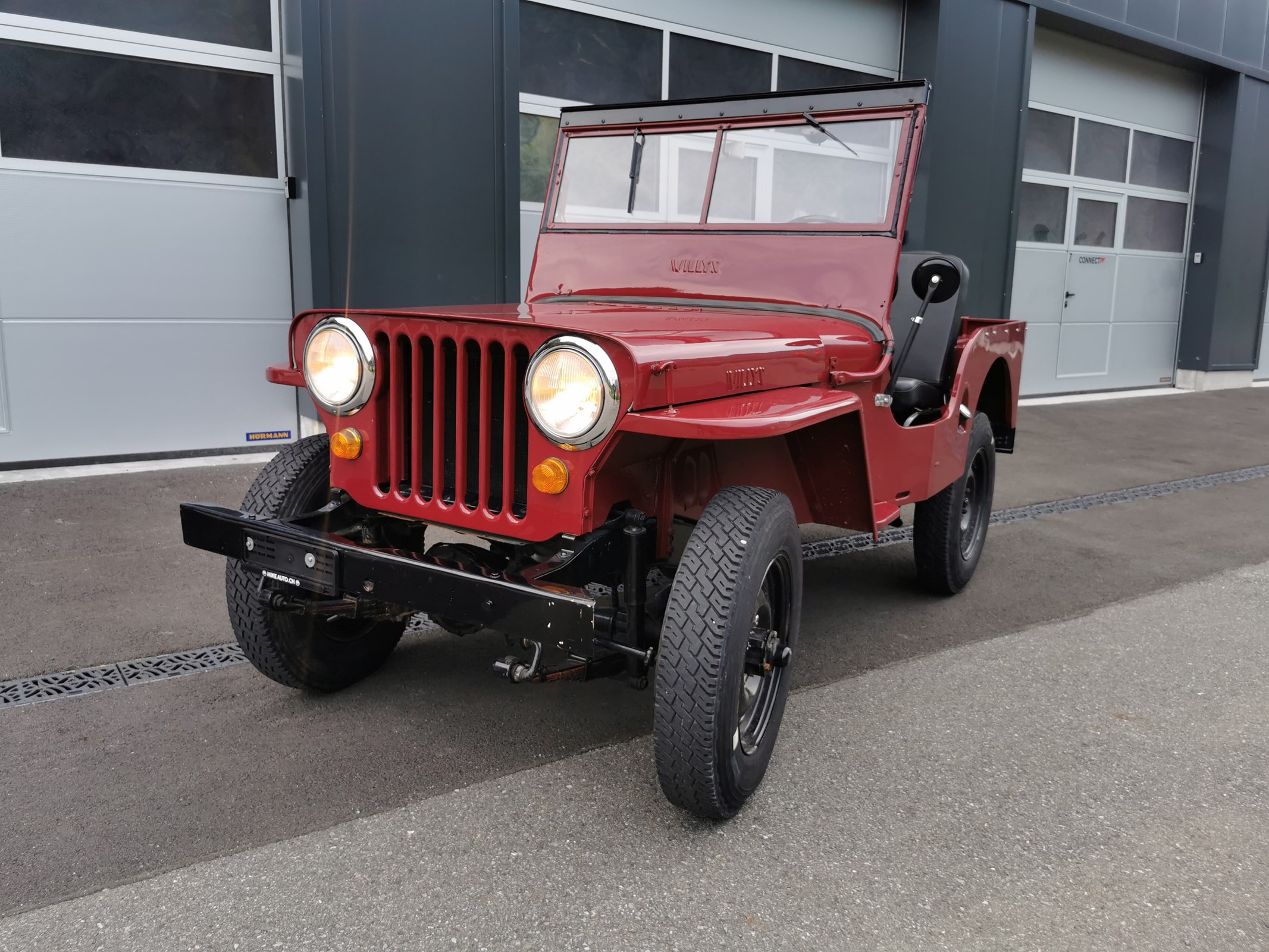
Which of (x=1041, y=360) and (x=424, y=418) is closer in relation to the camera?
(x=424, y=418)

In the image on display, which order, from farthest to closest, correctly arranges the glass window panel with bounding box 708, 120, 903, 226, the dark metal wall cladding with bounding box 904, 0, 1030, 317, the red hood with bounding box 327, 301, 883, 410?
the dark metal wall cladding with bounding box 904, 0, 1030, 317, the glass window panel with bounding box 708, 120, 903, 226, the red hood with bounding box 327, 301, 883, 410

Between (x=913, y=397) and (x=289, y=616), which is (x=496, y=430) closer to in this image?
(x=289, y=616)

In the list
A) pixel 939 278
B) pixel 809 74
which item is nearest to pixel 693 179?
pixel 939 278

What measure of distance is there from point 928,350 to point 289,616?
8.80 ft

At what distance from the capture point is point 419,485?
2.55 metres

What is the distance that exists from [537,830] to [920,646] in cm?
182

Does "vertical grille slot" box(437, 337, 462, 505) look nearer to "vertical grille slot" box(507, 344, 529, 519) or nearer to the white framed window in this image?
"vertical grille slot" box(507, 344, 529, 519)

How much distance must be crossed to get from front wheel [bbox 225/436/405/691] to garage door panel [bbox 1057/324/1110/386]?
9.95 m

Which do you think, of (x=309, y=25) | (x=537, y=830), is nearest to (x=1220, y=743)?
(x=537, y=830)

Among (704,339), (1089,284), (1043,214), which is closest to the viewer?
(704,339)

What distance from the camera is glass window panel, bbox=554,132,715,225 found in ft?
11.2

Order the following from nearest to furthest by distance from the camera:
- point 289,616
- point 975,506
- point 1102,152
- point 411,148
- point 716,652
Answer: point 716,652 < point 289,616 < point 975,506 < point 411,148 < point 1102,152

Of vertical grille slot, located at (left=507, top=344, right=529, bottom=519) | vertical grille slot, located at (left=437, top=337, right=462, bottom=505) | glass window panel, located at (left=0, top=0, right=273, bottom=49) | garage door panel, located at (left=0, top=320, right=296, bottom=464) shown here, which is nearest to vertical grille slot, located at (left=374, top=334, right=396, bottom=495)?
vertical grille slot, located at (left=437, top=337, right=462, bottom=505)

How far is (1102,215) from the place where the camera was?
11109 millimetres
